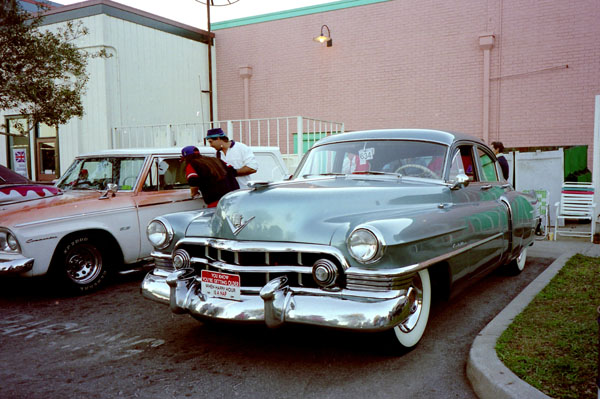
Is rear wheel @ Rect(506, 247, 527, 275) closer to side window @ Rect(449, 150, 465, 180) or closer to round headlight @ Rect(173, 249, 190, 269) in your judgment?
side window @ Rect(449, 150, 465, 180)

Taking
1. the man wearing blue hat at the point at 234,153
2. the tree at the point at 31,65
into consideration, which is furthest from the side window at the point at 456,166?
the tree at the point at 31,65

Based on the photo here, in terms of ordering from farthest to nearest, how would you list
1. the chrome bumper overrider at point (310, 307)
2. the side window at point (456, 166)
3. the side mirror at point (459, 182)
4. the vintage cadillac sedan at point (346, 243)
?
the side window at point (456, 166)
the side mirror at point (459, 182)
the vintage cadillac sedan at point (346, 243)
the chrome bumper overrider at point (310, 307)

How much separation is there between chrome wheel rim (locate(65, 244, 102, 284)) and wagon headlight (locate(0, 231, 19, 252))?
1.65 ft

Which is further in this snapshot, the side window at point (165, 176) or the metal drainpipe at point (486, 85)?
the metal drainpipe at point (486, 85)

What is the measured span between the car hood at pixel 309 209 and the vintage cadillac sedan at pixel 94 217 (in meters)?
2.05

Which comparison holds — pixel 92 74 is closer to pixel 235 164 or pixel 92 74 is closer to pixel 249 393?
pixel 235 164

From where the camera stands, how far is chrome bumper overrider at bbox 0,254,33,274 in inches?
179

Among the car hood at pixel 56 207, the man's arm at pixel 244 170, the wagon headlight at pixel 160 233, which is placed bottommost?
the wagon headlight at pixel 160 233

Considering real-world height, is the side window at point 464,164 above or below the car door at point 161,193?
above

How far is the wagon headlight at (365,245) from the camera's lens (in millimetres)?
2883

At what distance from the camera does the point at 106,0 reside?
1111 cm

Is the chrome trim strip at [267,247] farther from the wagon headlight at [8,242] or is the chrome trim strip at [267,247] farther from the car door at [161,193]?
the car door at [161,193]

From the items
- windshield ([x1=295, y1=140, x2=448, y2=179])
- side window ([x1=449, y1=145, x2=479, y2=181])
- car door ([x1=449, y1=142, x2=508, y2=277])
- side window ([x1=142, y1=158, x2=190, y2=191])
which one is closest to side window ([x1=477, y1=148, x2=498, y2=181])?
car door ([x1=449, y1=142, x2=508, y2=277])

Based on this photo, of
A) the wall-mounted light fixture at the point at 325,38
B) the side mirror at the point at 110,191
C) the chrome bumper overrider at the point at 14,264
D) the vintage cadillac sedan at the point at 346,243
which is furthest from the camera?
the wall-mounted light fixture at the point at 325,38
